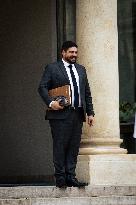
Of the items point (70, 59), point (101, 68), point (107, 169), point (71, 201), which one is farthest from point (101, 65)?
point (71, 201)

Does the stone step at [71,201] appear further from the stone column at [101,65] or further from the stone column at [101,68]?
the stone column at [101,65]

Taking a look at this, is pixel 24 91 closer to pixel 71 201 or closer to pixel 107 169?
pixel 107 169

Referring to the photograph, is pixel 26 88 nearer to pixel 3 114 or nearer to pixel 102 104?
pixel 3 114

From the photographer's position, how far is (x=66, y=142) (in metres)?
12.2

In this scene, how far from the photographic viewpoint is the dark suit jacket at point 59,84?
478 inches

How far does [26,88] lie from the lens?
15930mm

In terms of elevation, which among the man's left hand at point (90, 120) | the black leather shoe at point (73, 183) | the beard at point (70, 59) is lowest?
the black leather shoe at point (73, 183)

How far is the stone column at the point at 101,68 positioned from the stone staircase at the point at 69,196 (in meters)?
1.20

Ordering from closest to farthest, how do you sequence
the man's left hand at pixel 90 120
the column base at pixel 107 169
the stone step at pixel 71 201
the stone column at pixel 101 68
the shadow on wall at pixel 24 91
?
the stone step at pixel 71 201 → the man's left hand at pixel 90 120 → the column base at pixel 107 169 → the stone column at pixel 101 68 → the shadow on wall at pixel 24 91

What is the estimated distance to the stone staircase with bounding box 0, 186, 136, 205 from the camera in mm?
11625

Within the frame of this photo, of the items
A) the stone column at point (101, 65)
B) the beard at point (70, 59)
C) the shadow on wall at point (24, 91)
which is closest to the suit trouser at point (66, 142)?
the beard at point (70, 59)

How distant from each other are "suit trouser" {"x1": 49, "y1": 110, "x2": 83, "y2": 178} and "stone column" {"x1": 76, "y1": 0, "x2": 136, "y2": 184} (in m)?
0.84

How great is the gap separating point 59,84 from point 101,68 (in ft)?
3.98

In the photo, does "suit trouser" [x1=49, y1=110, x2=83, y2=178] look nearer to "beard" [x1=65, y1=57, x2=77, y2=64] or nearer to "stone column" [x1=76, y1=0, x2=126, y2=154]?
"beard" [x1=65, y1=57, x2=77, y2=64]
